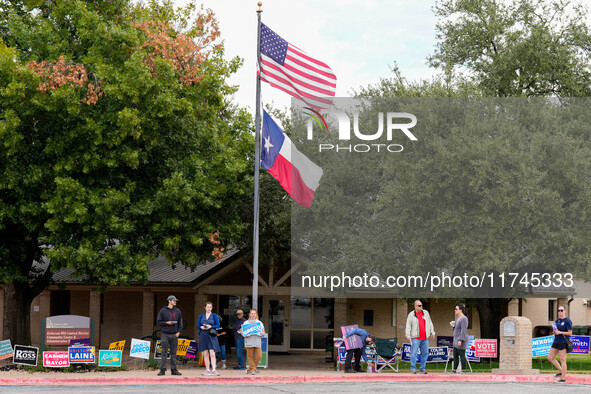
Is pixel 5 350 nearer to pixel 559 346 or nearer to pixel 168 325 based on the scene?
pixel 168 325

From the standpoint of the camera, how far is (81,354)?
65.8ft

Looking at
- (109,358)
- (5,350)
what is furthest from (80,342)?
(5,350)

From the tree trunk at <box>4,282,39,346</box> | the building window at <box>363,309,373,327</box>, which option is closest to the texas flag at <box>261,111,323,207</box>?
the tree trunk at <box>4,282,39,346</box>

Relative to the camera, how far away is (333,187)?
25.2 meters

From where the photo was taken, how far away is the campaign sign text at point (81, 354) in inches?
786

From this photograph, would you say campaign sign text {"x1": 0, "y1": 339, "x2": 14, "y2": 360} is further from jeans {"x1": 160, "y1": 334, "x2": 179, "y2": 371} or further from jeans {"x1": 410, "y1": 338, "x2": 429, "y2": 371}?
jeans {"x1": 410, "y1": 338, "x2": 429, "y2": 371}

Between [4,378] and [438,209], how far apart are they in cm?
1320

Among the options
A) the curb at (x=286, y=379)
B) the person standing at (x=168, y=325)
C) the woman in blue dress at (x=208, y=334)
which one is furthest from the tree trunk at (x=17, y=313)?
the woman in blue dress at (x=208, y=334)

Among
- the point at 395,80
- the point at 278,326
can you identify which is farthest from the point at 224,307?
the point at 395,80

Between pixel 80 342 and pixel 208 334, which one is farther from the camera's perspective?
pixel 80 342

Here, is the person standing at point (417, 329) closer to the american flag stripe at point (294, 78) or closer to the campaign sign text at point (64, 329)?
the american flag stripe at point (294, 78)

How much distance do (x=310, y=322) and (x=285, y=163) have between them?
14.2 metres

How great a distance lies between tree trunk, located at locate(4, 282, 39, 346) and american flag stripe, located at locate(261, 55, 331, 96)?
11.2 meters

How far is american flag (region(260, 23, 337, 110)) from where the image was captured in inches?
806
